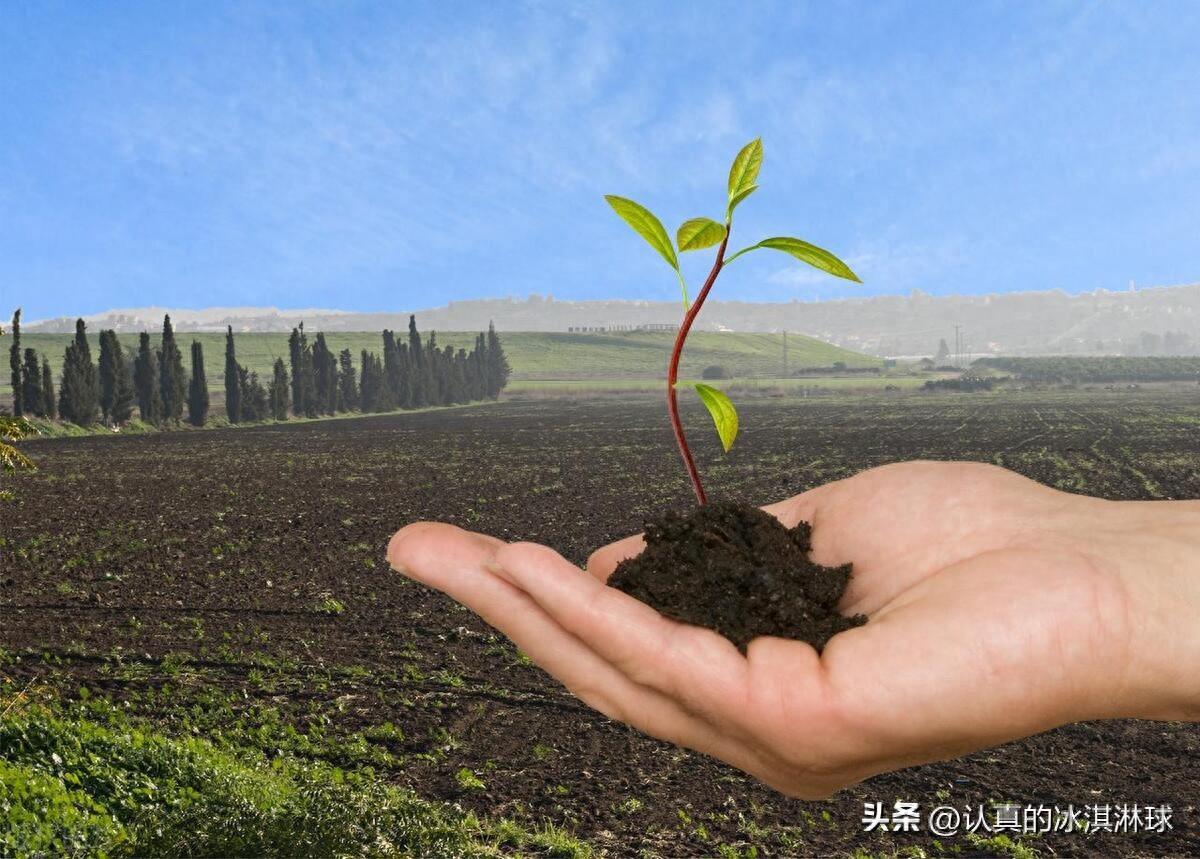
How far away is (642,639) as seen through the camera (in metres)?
3.13

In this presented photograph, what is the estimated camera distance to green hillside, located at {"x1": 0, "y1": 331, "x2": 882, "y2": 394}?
5930 inches

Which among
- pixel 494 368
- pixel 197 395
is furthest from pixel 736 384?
pixel 197 395

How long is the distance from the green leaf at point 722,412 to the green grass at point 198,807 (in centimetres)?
464

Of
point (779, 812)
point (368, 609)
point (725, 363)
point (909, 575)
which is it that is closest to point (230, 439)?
point (368, 609)

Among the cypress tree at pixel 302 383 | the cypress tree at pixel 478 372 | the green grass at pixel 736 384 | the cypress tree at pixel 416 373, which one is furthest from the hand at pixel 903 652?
the green grass at pixel 736 384

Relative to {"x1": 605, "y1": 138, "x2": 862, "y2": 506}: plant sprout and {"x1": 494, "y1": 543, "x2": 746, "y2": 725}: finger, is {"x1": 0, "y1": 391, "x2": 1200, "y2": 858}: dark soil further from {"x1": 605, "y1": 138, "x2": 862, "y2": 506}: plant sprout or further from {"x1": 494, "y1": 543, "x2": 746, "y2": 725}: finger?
{"x1": 605, "y1": 138, "x2": 862, "y2": 506}: plant sprout

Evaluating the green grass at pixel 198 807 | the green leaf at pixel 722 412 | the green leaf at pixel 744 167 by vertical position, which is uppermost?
the green leaf at pixel 744 167

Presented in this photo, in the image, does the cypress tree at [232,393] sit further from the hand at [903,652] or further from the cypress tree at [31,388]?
the hand at [903,652]

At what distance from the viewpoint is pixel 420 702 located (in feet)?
31.9

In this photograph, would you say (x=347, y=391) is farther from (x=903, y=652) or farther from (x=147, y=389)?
(x=903, y=652)

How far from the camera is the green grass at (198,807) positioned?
6488 millimetres

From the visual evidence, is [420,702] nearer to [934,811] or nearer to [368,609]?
[368,609]

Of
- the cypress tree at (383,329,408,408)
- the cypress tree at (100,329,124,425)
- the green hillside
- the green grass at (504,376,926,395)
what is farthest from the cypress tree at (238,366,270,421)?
the green hillside

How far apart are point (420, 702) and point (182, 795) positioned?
2821 millimetres
